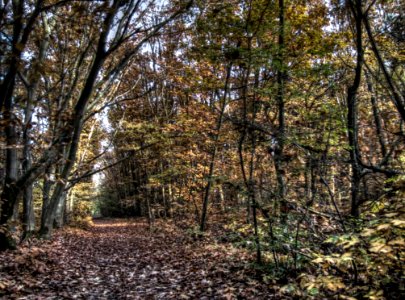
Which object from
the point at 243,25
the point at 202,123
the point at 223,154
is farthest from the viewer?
the point at 223,154

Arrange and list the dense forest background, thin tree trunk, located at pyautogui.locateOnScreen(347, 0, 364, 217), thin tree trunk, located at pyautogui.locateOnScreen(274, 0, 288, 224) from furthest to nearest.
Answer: thin tree trunk, located at pyautogui.locateOnScreen(274, 0, 288, 224), thin tree trunk, located at pyautogui.locateOnScreen(347, 0, 364, 217), the dense forest background

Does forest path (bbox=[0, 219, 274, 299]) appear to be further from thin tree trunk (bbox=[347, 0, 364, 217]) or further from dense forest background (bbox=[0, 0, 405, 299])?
thin tree trunk (bbox=[347, 0, 364, 217])

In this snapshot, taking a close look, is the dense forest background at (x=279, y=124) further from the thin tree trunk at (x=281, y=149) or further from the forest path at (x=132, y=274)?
the forest path at (x=132, y=274)

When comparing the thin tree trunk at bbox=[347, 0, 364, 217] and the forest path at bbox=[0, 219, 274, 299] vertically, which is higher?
the thin tree trunk at bbox=[347, 0, 364, 217]

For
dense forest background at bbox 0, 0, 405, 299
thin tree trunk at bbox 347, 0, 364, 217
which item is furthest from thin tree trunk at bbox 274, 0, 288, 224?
thin tree trunk at bbox 347, 0, 364, 217

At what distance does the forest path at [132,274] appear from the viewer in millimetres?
5449

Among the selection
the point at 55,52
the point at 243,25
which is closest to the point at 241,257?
the point at 243,25

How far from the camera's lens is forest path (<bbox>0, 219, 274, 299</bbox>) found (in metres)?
5.45

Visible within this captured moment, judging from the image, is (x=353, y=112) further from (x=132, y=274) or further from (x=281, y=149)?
(x=132, y=274)

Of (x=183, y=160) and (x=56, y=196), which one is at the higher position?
(x=183, y=160)

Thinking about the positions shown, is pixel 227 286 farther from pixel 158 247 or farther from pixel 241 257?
pixel 158 247

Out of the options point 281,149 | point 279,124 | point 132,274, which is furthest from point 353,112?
point 132,274

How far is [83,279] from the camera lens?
663 cm

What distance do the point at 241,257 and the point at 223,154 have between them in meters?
8.69
